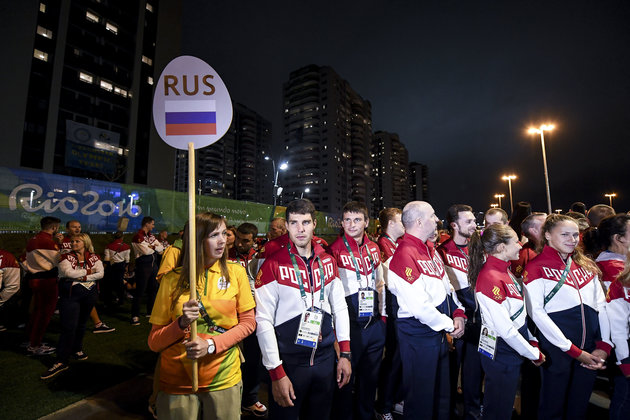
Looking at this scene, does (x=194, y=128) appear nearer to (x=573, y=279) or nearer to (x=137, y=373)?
(x=573, y=279)

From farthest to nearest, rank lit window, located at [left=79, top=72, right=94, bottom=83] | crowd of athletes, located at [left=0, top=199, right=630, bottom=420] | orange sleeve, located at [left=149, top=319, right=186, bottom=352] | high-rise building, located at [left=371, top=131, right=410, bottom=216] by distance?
high-rise building, located at [left=371, top=131, right=410, bottom=216]
lit window, located at [left=79, top=72, right=94, bottom=83]
crowd of athletes, located at [left=0, top=199, right=630, bottom=420]
orange sleeve, located at [left=149, top=319, right=186, bottom=352]

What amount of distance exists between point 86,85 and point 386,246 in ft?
151

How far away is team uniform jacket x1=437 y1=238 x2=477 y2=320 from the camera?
347 centimetres

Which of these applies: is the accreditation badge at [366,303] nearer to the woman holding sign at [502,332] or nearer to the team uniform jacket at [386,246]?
the woman holding sign at [502,332]

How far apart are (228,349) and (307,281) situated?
2.56 ft

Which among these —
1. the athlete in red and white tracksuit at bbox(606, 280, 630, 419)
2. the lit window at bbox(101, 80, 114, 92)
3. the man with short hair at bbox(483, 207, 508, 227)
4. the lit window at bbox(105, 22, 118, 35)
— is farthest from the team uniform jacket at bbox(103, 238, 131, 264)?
the lit window at bbox(105, 22, 118, 35)

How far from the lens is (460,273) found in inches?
144

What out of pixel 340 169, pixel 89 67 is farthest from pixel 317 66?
pixel 89 67

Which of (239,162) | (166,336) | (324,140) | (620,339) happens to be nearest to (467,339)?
(620,339)

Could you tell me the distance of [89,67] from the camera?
36.3 metres

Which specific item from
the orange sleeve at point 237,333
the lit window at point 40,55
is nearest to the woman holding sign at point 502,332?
the orange sleeve at point 237,333

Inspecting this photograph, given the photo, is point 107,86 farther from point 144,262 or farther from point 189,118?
point 189,118

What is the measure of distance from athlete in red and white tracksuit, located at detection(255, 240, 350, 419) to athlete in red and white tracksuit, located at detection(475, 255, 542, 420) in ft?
4.31

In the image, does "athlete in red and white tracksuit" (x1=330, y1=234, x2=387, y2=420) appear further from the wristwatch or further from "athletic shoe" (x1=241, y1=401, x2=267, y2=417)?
the wristwatch
